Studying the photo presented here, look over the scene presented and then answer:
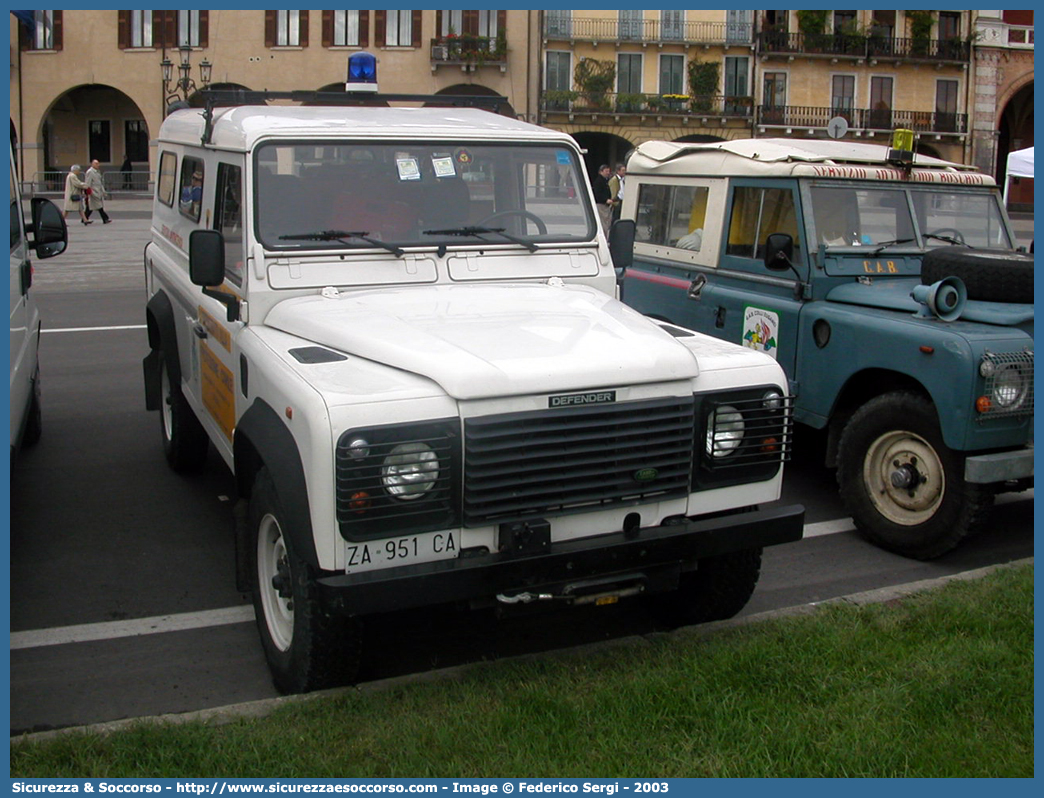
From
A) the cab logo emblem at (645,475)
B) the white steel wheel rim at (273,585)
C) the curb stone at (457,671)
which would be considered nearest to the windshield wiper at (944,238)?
the curb stone at (457,671)

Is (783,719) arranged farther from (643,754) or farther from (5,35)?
(5,35)

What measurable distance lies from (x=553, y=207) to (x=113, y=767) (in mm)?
3243

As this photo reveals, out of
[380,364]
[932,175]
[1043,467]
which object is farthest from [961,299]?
[380,364]

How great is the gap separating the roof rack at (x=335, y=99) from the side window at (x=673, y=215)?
1798 millimetres

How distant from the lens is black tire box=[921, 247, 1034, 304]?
235 inches

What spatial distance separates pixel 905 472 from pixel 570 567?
261cm

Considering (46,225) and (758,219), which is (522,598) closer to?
(758,219)

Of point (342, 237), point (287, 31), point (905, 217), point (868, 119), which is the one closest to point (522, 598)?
point (342, 237)

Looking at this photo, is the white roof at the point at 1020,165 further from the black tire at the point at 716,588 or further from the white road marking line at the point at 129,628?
the white road marking line at the point at 129,628

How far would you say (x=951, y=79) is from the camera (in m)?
53.0

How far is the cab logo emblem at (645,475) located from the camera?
4.09 metres

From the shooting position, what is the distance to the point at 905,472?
19.2ft

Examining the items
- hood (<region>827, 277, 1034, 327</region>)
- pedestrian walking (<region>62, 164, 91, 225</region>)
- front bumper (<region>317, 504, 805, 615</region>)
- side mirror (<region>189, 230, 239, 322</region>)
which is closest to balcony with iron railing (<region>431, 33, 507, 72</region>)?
pedestrian walking (<region>62, 164, 91, 225</region>)

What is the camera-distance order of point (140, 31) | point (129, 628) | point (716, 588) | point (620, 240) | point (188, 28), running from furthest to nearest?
1. point (140, 31)
2. point (188, 28)
3. point (620, 240)
4. point (129, 628)
5. point (716, 588)
